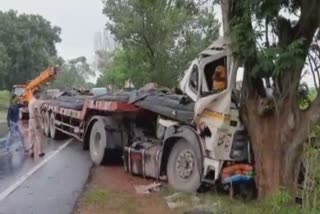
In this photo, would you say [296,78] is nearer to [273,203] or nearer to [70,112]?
[273,203]

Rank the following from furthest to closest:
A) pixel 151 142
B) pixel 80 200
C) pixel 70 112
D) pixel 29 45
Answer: pixel 29 45
pixel 70 112
pixel 151 142
pixel 80 200

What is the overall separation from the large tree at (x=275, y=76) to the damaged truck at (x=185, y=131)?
494mm

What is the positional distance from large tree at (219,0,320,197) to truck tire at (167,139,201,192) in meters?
1.35

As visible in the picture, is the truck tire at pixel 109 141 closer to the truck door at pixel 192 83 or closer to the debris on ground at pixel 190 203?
the truck door at pixel 192 83

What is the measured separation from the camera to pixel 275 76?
8547mm

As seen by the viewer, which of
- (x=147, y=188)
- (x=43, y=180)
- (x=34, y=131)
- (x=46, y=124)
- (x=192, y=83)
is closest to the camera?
(x=192, y=83)

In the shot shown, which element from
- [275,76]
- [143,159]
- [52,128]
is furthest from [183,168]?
[52,128]

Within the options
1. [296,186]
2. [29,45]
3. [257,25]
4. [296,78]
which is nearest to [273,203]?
[296,186]

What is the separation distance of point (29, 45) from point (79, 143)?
156 feet

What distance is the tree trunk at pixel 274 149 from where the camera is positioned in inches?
342

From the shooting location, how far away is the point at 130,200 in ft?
32.3

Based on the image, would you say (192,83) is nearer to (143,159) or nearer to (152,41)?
(143,159)

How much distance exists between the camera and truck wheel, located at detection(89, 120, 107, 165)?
1416 cm

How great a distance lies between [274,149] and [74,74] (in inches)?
3673
